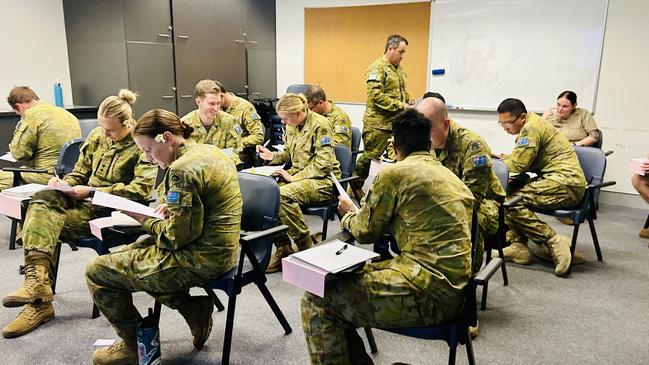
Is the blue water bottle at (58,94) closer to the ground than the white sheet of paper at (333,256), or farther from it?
farther from it

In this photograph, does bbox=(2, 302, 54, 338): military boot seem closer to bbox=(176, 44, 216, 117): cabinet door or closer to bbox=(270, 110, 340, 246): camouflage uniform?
bbox=(270, 110, 340, 246): camouflage uniform

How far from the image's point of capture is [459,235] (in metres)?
1.61

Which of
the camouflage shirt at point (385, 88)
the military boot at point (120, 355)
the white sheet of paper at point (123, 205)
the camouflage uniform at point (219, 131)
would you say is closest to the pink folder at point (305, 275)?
the white sheet of paper at point (123, 205)

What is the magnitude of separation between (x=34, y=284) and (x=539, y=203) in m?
3.09

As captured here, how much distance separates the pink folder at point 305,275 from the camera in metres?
1.58

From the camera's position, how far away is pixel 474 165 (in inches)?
98.6

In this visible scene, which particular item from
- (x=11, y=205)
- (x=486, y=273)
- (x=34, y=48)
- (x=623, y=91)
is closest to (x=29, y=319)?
(x=11, y=205)

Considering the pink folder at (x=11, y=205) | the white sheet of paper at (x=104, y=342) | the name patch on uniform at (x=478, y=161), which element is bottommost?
the white sheet of paper at (x=104, y=342)

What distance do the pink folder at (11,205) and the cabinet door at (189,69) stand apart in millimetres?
3257

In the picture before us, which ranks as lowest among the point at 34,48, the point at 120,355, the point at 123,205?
the point at 120,355

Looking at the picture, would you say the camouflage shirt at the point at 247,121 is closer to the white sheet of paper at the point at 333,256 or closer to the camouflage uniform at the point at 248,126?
the camouflage uniform at the point at 248,126

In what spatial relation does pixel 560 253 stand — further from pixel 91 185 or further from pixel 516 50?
pixel 91 185

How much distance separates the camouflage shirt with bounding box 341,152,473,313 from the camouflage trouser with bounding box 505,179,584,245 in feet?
5.99

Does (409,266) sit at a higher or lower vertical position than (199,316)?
higher
